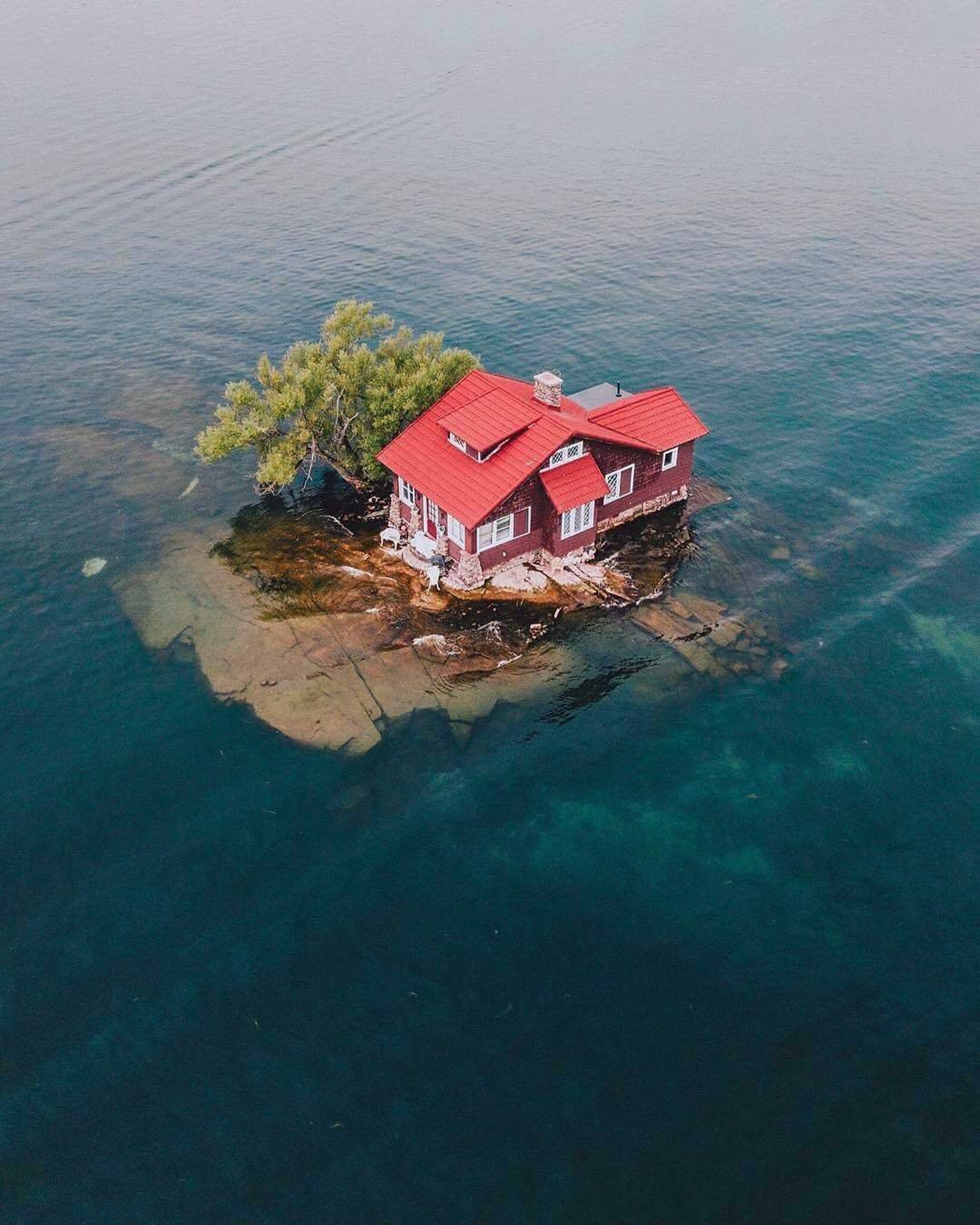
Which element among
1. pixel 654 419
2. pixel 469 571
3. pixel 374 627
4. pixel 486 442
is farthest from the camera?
pixel 654 419

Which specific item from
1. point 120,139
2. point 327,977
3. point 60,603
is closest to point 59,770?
point 60,603

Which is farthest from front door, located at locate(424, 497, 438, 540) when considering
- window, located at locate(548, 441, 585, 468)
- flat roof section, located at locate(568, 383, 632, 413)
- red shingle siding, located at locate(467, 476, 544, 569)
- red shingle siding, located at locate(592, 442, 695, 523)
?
flat roof section, located at locate(568, 383, 632, 413)

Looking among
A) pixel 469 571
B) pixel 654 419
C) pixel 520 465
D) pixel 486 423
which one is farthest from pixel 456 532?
pixel 654 419

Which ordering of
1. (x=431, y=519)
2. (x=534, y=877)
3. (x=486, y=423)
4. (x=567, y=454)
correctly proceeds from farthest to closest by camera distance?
(x=431, y=519)
(x=567, y=454)
(x=486, y=423)
(x=534, y=877)

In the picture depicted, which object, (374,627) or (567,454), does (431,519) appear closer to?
(374,627)

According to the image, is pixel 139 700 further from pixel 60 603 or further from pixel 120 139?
pixel 120 139

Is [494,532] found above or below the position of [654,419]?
below
